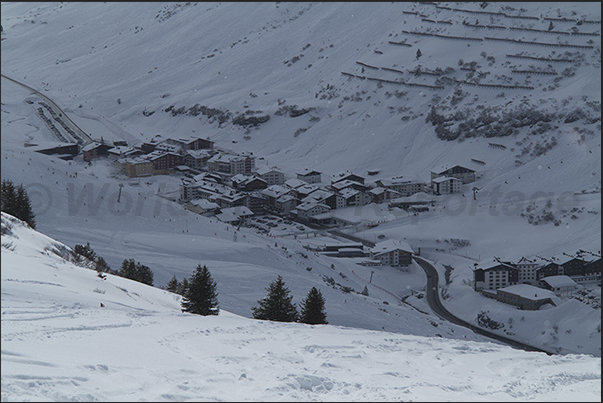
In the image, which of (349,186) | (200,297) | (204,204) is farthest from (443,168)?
(200,297)

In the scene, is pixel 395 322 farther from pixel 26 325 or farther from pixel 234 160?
pixel 234 160

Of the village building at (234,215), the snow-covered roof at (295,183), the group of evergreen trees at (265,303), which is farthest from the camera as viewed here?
the snow-covered roof at (295,183)

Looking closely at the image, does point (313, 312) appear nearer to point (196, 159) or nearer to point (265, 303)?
point (265, 303)

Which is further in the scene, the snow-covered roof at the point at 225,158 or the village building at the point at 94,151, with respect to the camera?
the village building at the point at 94,151

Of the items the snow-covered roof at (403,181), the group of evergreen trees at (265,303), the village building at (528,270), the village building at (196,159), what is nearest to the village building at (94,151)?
the village building at (196,159)

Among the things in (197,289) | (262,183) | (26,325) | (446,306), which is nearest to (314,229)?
(262,183)

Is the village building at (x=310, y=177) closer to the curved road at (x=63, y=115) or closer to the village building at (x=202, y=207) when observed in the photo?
the village building at (x=202, y=207)
